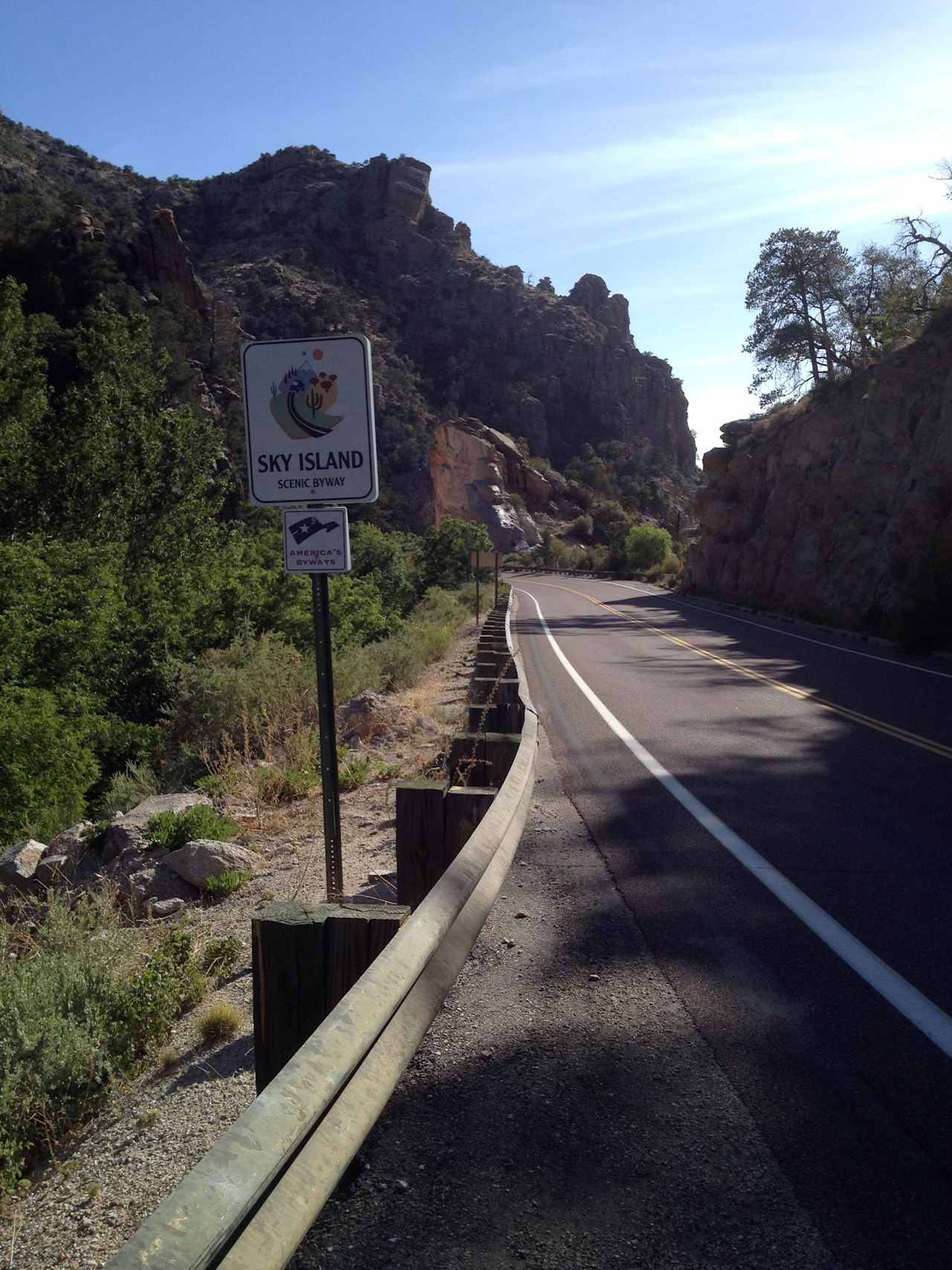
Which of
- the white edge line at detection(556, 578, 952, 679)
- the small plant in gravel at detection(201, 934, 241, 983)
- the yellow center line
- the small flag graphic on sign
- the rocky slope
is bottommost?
the white edge line at detection(556, 578, 952, 679)

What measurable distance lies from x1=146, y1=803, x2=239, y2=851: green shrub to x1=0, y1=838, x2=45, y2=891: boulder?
1412 millimetres

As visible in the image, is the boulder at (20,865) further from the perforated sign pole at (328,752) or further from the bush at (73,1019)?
the perforated sign pole at (328,752)

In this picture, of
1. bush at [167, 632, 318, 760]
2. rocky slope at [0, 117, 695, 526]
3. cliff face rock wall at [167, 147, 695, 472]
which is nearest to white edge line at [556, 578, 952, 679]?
bush at [167, 632, 318, 760]

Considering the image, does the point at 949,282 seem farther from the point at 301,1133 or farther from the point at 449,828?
the point at 301,1133

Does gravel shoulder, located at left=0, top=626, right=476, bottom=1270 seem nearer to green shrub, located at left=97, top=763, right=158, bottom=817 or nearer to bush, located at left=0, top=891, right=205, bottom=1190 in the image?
bush, located at left=0, top=891, right=205, bottom=1190

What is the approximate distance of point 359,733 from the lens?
12273mm

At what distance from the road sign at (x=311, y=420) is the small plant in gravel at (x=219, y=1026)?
2374 millimetres

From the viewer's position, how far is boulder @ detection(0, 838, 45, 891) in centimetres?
845

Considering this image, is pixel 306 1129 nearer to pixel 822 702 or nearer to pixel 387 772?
pixel 387 772

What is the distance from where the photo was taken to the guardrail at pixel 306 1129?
74.7 inches

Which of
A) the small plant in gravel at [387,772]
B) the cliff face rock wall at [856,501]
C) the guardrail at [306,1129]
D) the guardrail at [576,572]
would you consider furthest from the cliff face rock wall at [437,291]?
the guardrail at [306,1129]

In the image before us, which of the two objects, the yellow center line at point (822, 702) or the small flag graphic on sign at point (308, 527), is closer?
the small flag graphic on sign at point (308, 527)

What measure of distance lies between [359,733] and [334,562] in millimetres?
7407

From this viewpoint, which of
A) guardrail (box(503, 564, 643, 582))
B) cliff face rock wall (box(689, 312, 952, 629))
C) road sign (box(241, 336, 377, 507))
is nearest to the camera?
road sign (box(241, 336, 377, 507))
